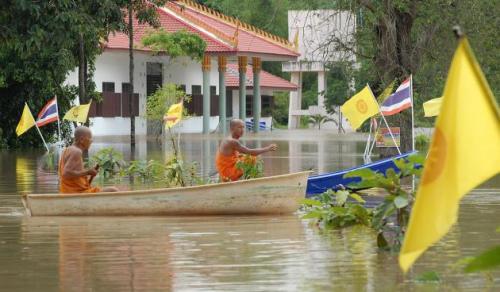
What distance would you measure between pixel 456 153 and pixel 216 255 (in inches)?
276

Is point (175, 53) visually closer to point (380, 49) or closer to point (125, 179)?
point (380, 49)

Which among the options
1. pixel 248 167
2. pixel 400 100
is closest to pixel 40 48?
pixel 248 167

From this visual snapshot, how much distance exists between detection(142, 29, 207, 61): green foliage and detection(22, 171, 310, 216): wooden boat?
Result: 3121cm

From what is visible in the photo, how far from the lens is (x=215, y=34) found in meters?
51.2

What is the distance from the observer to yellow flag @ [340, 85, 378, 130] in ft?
84.1

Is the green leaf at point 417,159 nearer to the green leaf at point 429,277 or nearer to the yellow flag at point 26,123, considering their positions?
the green leaf at point 429,277

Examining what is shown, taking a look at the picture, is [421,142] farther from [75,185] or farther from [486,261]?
[486,261]

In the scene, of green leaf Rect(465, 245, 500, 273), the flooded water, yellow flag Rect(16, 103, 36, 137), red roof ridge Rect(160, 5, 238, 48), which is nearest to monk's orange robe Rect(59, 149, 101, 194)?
the flooded water

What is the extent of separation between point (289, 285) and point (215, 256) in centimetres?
218

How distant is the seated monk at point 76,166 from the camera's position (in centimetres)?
1550

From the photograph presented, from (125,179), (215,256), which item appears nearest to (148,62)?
(125,179)

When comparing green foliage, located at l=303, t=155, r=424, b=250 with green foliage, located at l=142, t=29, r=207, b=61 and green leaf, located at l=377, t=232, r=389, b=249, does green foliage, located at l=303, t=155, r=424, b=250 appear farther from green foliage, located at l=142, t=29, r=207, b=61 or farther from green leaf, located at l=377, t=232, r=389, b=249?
green foliage, located at l=142, t=29, r=207, b=61

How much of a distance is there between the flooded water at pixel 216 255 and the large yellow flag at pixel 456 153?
172 inches

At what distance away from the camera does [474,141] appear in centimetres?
533
